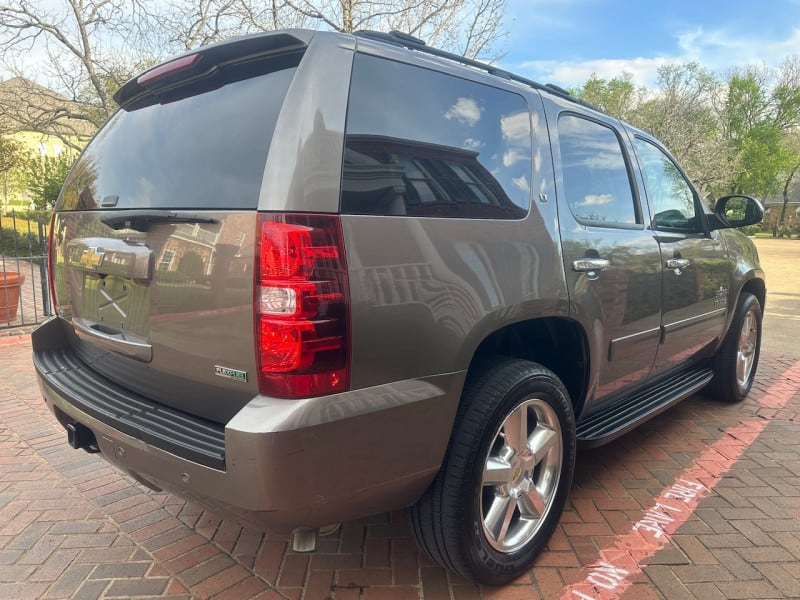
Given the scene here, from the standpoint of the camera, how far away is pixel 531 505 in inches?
94.0

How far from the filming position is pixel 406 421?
1811mm

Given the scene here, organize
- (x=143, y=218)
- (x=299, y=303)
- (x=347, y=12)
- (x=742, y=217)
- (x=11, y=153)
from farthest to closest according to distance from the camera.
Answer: (x=11, y=153) → (x=347, y=12) → (x=742, y=217) → (x=143, y=218) → (x=299, y=303)

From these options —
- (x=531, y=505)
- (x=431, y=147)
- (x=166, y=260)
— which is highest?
(x=431, y=147)

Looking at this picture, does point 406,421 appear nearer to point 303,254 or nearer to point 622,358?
point 303,254

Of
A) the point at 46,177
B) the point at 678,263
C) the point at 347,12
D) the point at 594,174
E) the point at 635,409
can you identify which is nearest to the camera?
the point at 594,174

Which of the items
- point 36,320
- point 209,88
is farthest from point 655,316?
point 36,320

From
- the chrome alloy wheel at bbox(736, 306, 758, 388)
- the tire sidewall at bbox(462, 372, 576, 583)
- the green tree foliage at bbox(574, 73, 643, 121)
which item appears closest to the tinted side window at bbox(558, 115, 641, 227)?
the tire sidewall at bbox(462, 372, 576, 583)

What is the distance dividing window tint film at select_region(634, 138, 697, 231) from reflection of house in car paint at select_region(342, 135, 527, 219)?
1.59m

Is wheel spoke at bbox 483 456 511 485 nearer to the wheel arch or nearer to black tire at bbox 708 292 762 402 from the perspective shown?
the wheel arch

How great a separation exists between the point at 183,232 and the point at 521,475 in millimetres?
1602

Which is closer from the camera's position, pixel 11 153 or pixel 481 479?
pixel 481 479

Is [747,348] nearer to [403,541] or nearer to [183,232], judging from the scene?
[403,541]

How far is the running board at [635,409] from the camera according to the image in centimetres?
277

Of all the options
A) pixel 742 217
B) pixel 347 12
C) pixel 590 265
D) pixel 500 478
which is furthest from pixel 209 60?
pixel 347 12
